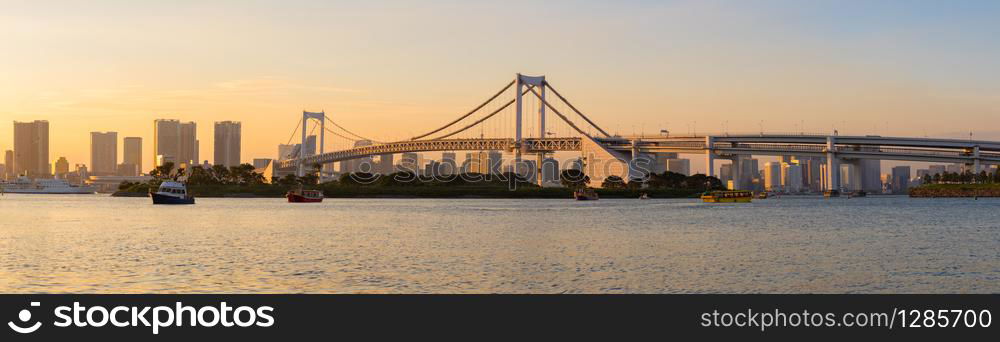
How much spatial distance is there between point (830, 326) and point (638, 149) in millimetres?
115566

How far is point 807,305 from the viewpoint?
14.9 meters

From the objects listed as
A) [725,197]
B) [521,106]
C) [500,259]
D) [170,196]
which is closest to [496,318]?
[500,259]

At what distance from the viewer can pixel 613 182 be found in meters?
125

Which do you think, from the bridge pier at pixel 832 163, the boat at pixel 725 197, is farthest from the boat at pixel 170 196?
the bridge pier at pixel 832 163

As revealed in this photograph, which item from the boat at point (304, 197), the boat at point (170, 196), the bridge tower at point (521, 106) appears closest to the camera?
the boat at point (170, 196)

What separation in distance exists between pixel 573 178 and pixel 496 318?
12002cm

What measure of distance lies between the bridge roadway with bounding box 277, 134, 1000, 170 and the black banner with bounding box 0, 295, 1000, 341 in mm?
103661

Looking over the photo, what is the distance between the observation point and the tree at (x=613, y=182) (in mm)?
124688

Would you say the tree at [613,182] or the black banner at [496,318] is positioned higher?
the tree at [613,182]

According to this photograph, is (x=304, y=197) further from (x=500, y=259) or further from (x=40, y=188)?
(x=40, y=188)

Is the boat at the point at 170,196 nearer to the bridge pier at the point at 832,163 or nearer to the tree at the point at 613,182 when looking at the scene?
the tree at the point at 613,182

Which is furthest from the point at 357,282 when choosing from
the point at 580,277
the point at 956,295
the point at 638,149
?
the point at 638,149

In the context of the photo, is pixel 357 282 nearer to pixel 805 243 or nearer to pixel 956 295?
pixel 956 295

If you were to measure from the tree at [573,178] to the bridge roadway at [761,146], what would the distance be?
633 cm
